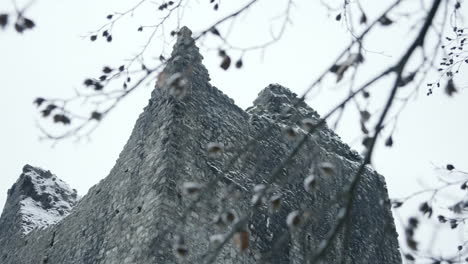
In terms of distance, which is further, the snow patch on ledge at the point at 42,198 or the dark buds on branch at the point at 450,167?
the snow patch on ledge at the point at 42,198

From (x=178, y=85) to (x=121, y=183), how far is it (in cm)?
472

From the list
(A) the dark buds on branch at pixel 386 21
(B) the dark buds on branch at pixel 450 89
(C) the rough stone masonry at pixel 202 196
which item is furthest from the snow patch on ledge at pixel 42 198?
(B) the dark buds on branch at pixel 450 89

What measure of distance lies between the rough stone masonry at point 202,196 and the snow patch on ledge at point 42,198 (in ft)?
2.35

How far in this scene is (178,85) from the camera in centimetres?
295

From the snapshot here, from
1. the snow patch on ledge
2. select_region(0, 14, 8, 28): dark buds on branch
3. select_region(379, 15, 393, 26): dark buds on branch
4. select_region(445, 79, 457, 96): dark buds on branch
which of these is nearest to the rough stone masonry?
the snow patch on ledge

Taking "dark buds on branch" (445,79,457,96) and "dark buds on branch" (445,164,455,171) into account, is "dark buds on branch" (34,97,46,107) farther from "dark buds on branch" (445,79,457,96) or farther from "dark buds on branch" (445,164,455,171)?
"dark buds on branch" (445,164,455,171)

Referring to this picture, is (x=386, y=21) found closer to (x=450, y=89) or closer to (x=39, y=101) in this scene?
(x=450, y=89)

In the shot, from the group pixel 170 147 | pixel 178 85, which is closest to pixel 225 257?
pixel 170 147

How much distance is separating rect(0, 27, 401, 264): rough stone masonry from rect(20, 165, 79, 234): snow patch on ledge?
0.72 meters

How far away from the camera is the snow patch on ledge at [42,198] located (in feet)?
35.4

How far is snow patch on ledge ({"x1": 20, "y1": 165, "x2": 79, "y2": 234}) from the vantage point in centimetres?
1079

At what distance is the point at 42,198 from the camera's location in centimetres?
1151

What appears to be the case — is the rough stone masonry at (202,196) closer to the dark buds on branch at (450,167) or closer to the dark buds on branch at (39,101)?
the dark buds on branch at (450,167)

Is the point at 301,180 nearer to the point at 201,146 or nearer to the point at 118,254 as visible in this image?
the point at 201,146
